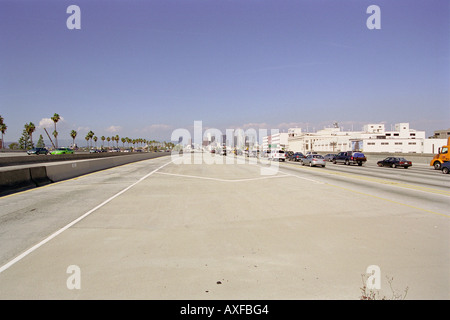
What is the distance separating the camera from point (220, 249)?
5672 millimetres

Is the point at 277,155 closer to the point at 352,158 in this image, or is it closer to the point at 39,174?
the point at 352,158

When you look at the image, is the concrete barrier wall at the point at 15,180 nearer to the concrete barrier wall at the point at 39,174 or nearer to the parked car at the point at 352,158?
the concrete barrier wall at the point at 39,174

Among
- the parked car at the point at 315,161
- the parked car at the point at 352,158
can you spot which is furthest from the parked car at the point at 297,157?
the parked car at the point at 315,161

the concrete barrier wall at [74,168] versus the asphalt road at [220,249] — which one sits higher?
the concrete barrier wall at [74,168]

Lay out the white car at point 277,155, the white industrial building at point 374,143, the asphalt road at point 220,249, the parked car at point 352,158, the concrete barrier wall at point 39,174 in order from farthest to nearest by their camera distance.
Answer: the white industrial building at point 374,143 → the white car at point 277,155 → the parked car at point 352,158 → the concrete barrier wall at point 39,174 → the asphalt road at point 220,249

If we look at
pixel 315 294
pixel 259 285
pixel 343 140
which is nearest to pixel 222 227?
pixel 259 285

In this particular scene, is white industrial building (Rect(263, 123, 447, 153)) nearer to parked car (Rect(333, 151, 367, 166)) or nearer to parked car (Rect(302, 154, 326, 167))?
parked car (Rect(333, 151, 367, 166))

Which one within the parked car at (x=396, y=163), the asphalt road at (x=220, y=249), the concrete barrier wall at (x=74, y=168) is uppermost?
the concrete barrier wall at (x=74, y=168)

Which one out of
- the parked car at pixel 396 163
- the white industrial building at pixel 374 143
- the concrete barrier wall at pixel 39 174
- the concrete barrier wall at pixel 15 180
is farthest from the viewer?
the white industrial building at pixel 374 143

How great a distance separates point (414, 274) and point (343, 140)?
137m

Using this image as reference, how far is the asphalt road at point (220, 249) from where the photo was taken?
4.08m

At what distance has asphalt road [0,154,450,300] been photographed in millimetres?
4082

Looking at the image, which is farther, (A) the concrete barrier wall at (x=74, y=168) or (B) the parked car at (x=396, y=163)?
(B) the parked car at (x=396, y=163)

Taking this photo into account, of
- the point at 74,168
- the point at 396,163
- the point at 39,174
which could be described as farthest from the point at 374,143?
the point at 39,174
